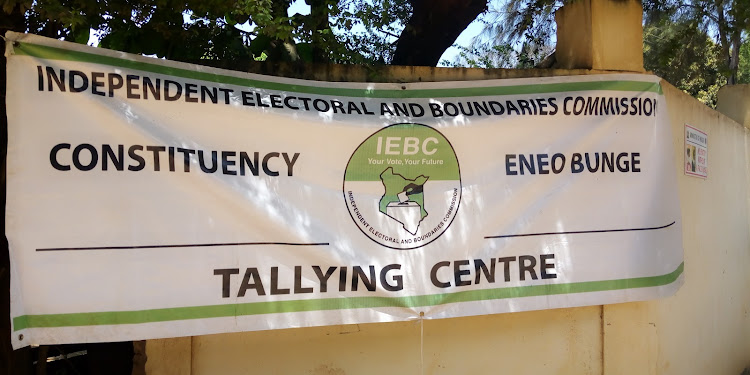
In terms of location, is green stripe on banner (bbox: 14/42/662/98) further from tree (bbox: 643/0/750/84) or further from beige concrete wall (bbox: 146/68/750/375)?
tree (bbox: 643/0/750/84)

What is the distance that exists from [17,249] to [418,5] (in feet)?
13.6

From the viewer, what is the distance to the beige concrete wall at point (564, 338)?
3.06 m

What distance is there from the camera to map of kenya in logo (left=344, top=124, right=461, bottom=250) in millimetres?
3049

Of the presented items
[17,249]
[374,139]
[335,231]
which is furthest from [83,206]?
[374,139]

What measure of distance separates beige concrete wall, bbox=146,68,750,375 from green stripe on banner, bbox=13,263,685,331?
24 centimetres

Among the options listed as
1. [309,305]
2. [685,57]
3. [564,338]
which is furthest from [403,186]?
[685,57]

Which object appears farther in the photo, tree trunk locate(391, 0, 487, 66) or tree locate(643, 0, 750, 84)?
tree trunk locate(391, 0, 487, 66)

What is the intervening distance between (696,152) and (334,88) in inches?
113

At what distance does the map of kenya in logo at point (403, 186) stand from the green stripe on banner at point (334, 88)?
24 cm

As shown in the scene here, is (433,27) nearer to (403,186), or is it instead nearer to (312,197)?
(403,186)

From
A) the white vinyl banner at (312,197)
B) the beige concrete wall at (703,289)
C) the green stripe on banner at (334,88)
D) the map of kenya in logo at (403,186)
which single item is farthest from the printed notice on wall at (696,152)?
the map of kenya in logo at (403,186)

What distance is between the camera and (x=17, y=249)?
246cm

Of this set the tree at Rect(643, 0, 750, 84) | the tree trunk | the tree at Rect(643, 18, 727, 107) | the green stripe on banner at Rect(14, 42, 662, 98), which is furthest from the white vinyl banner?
the tree trunk

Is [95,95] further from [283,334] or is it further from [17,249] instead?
[283,334]
